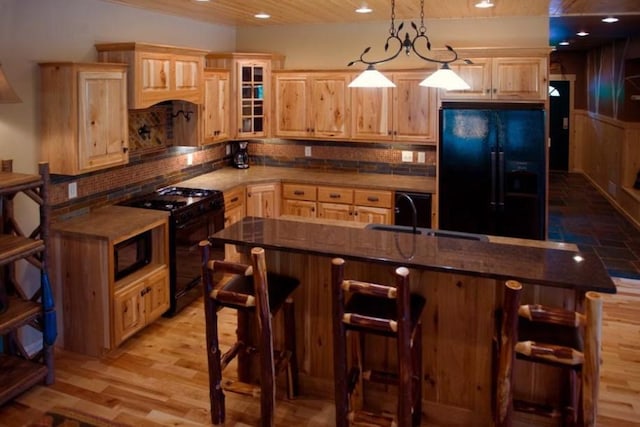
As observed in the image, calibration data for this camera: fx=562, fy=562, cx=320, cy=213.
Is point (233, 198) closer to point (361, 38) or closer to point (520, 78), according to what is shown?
point (361, 38)

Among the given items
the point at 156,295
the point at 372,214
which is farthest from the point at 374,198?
the point at 156,295

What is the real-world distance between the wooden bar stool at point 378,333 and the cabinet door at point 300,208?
2.81 metres

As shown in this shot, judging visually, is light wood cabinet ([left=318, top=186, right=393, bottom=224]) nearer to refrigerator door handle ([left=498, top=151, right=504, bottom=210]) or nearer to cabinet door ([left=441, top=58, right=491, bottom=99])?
refrigerator door handle ([left=498, top=151, right=504, bottom=210])

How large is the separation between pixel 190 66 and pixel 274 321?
2619 millimetres

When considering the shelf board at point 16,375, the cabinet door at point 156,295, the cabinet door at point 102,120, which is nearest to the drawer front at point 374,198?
the cabinet door at point 156,295

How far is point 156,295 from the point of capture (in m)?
4.36

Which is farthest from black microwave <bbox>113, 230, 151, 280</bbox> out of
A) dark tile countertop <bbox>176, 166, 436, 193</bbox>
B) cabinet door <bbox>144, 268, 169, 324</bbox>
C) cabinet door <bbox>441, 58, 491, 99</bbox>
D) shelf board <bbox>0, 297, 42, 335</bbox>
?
cabinet door <bbox>441, 58, 491, 99</bbox>

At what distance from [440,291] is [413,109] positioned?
2.94 meters

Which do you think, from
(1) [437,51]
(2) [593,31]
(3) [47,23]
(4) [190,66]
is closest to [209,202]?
(4) [190,66]

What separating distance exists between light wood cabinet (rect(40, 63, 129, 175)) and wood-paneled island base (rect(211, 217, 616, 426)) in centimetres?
137

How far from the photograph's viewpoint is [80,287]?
3896 millimetres

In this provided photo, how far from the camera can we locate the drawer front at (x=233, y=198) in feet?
17.6

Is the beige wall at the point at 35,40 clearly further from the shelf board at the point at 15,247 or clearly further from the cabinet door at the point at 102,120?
the shelf board at the point at 15,247

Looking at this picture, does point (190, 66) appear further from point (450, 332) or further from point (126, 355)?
point (450, 332)
